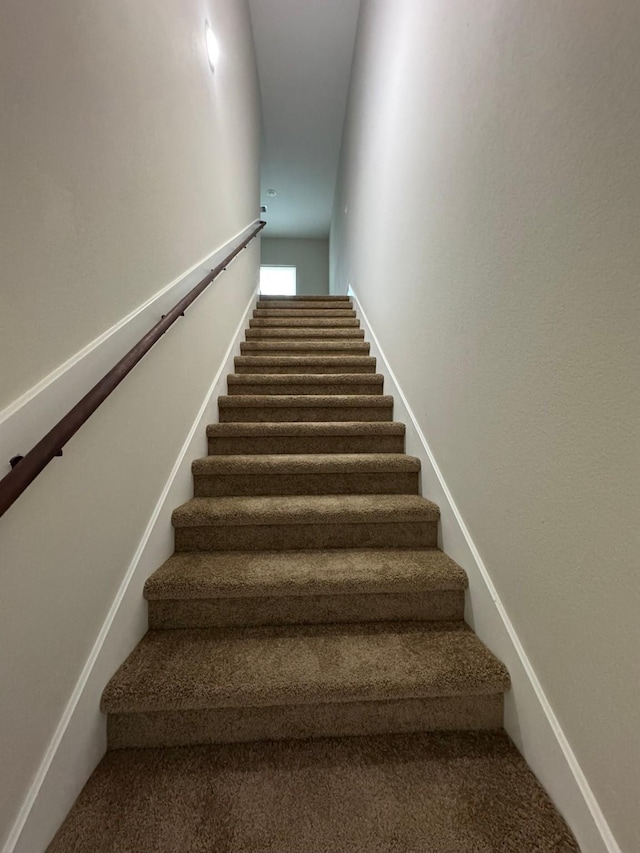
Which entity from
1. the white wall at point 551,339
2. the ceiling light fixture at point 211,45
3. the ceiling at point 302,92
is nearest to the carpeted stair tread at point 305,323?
the ceiling light fixture at point 211,45

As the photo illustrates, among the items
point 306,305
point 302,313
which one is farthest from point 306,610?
point 306,305

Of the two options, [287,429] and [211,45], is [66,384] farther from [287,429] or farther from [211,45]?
[211,45]

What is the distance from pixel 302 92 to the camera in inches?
172

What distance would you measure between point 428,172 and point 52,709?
7.29 feet

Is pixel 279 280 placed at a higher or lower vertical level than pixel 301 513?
higher

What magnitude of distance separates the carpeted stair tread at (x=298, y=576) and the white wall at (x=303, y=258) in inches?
277

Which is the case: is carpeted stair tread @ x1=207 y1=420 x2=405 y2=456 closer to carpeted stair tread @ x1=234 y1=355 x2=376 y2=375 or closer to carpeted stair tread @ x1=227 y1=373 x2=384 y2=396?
carpeted stair tread @ x1=227 y1=373 x2=384 y2=396

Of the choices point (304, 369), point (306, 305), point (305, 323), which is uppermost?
point (306, 305)

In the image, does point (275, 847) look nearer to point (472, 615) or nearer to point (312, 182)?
point (472, 615)

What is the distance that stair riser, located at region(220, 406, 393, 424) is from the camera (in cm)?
220

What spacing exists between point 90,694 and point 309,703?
536mm

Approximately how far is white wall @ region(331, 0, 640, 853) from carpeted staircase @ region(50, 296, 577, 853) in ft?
0.51

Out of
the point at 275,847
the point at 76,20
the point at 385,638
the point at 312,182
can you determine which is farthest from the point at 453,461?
the point at 312,182

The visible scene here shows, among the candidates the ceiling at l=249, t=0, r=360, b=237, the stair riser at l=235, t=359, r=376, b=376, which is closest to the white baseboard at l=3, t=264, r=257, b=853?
the stair riser at l=235, t=359, r=376, b=376
